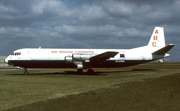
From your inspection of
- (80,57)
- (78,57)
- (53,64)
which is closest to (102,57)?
(80,57)

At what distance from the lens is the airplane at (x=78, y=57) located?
115 feet

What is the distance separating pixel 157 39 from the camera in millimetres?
41844

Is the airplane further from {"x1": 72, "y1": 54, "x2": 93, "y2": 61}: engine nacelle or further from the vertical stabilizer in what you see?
the vertical stabilizer

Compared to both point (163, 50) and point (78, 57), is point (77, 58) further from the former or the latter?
point (163, 50)

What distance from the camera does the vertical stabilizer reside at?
4153 cm

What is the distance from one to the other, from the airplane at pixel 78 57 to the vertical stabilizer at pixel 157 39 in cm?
136

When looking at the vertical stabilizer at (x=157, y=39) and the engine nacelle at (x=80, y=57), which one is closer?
the engine nacelle at (x=80, y=57)

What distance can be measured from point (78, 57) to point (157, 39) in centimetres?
1553

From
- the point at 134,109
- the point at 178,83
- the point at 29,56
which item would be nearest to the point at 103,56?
the point at 29,56

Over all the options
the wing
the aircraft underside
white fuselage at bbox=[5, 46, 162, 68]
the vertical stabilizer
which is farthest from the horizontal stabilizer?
the wing

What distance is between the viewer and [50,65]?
35844 mm

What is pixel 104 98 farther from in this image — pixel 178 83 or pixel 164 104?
pixel 178 83

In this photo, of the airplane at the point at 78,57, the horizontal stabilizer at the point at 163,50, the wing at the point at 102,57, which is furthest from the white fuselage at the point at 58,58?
the horizontal stabilizer at the point at 163,50

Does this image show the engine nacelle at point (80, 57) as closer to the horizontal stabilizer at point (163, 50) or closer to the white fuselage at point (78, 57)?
the white fuselage at point (78, 57)
